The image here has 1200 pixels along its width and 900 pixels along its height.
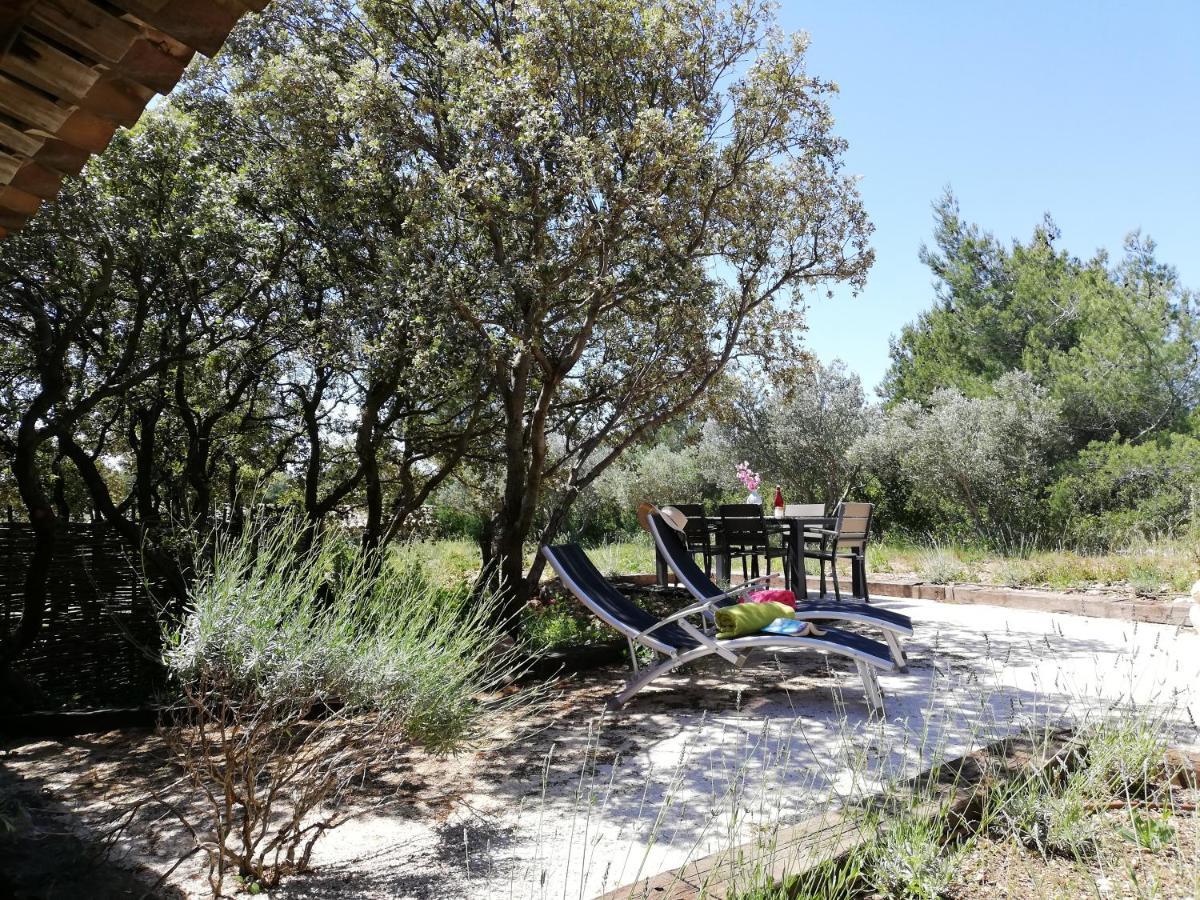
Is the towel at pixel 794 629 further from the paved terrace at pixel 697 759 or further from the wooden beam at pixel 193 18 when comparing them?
the wooden beam at pixel 193 18

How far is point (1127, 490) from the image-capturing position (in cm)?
1356

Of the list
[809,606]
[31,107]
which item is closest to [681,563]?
[809,606]

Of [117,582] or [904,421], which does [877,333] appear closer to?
[904,421]

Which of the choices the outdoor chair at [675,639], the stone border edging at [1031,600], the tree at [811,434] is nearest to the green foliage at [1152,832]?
the outdoor chair at [675,639]

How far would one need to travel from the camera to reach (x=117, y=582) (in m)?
5.74

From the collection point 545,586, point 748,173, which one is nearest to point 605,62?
point 748,173

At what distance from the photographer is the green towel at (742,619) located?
473cm

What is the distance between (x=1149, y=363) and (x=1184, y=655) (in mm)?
12245

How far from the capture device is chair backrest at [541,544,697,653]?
4945 mm

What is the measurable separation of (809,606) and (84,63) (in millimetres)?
4789

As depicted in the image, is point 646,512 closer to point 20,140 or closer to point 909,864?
point 909,864

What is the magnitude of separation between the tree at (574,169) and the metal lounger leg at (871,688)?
120 inches

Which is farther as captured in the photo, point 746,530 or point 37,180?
point 746,530

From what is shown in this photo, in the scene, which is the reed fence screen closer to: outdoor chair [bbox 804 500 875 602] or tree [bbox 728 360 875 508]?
outdoor chair [bbox 804 500 875 602]
